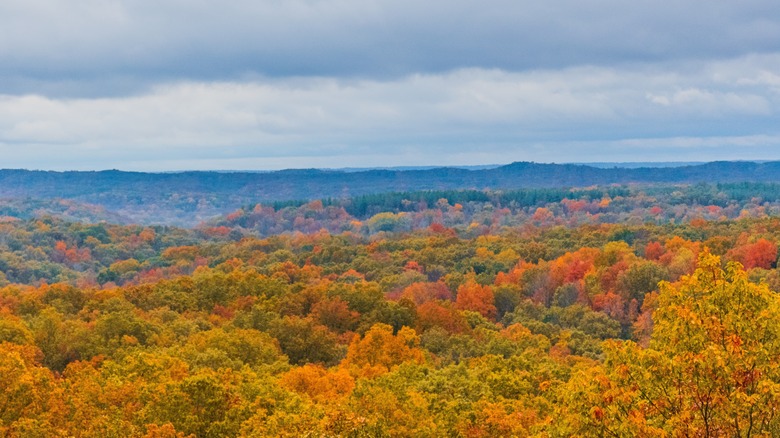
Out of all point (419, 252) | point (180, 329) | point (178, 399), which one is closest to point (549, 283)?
point (419, 252)

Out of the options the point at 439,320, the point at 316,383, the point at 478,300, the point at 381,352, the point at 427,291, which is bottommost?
the point at 427,291

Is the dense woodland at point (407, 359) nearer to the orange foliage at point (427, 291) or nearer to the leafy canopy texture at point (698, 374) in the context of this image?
the leafy canopy texture at point (698, 374)

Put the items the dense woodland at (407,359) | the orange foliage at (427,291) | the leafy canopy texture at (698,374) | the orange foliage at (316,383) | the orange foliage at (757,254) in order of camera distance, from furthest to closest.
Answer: the orange foliage at (757,254) < the orange foliage at (427,291) < the orange foliage at (316,383) < the dense woodland at (407,359) < the leafy canopy texture at (698,374)

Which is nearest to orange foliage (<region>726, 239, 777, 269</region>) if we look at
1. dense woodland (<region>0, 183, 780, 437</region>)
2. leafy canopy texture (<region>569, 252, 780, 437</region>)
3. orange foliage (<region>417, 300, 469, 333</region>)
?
dense woodland (<region>0, 183, 780, 437</region>)

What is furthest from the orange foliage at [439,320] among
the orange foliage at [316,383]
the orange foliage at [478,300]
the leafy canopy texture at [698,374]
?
the leafy canopy texture at [698,374]

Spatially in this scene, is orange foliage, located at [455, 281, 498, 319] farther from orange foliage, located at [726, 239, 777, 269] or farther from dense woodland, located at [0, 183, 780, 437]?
orange foliage, located at [726, 239, 777, 269]

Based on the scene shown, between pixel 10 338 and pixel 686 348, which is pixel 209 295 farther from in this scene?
pixel 686 348

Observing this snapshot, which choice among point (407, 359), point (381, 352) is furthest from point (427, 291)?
point (407, 359)

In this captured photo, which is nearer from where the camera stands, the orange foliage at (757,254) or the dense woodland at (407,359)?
the dense woodland at (407,359)

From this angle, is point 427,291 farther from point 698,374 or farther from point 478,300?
point 698,374

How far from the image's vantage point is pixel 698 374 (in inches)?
822

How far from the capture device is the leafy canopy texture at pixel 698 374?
2036cm

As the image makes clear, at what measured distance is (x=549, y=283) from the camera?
14975cm

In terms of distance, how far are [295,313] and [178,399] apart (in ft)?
201
